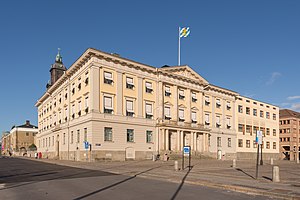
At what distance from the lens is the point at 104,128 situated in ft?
128

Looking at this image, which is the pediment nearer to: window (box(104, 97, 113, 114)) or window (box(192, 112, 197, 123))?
window (box(192, 112, 197, 123))

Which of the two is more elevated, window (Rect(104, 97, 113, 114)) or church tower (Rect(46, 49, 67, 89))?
church tower (Rect(46, 49, 67, 89))

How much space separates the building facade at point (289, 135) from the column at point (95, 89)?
236ft

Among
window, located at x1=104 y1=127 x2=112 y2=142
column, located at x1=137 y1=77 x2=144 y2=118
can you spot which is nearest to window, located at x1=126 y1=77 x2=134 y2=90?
column, located at x1=137 y1=77 x2=144 y2=118

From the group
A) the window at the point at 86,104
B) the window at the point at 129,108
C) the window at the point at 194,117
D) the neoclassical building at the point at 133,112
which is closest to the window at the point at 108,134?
the neoclassical building at the point at 133,112

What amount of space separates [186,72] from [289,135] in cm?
5493

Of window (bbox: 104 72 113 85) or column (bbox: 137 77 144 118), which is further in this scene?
column (bbox: 137 77 144 118)

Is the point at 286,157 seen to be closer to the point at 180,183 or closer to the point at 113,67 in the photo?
the point at 113,67

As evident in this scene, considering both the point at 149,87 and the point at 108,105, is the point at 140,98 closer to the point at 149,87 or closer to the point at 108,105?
the point at 149,87

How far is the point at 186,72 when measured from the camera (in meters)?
52.1

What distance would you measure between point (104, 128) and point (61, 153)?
15.8 meters

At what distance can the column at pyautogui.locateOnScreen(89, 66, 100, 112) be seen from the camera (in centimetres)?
3859

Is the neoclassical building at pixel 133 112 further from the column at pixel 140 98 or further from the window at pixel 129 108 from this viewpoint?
the column at pixel 140 98

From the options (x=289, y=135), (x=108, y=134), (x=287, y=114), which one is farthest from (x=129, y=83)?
(x=287, y=114)
